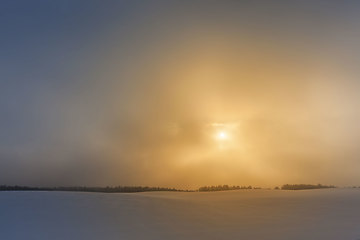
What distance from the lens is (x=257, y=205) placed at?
14.9 meters

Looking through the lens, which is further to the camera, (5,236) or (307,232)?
(307,232)

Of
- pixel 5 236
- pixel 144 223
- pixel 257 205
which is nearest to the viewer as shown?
pixel 5 236

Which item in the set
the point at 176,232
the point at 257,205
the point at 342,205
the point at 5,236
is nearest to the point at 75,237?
the point at 5,236

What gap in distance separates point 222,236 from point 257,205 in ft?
17.0

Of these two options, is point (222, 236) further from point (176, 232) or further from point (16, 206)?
point (16, 206)

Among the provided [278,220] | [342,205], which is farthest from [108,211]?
[342,205]

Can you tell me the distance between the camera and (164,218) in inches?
470

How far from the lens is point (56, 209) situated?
40.0ft

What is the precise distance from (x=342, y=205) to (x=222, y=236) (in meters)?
7.67

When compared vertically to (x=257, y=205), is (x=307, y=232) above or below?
below

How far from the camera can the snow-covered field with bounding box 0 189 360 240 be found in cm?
1005

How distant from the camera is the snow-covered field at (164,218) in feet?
33.0

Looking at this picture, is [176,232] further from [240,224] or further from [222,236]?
[240,224]

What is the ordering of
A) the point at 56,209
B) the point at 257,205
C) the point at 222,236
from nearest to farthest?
the point at 222,236
the point at 56,209
the point at 257,205
